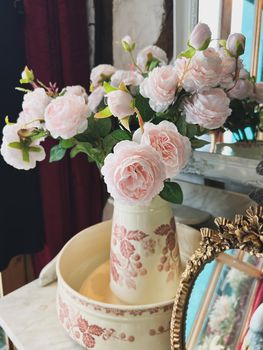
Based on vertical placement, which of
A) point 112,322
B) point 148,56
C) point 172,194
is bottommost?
point 112,322

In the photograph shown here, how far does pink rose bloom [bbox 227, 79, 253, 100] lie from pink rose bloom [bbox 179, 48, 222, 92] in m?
0.18

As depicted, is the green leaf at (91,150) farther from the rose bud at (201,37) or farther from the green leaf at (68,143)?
the rose bud at (201,37)

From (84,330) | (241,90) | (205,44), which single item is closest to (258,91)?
(241,90)

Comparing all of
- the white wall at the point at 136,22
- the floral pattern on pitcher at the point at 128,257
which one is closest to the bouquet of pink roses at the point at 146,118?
the floral pattern on pitcher at the point at 128,257

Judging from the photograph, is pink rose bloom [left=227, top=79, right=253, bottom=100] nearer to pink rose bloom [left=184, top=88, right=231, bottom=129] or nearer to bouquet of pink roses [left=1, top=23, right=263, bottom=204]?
bouquet of pink roses [left=1, top=23, right=263, bottom=204]

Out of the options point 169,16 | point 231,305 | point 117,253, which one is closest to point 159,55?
point 169,16

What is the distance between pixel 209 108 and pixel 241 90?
22 cm

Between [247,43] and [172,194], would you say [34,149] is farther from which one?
[247,43]

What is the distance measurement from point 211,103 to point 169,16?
1.81ft

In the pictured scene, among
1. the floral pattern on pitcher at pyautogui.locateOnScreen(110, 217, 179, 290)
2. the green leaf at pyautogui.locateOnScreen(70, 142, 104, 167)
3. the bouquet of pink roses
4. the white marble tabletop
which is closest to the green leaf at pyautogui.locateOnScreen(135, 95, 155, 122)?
the bouquet of pink roses

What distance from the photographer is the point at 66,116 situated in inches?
23.2

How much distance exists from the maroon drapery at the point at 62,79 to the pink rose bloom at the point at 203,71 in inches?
26.7

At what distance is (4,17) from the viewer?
1011 mm

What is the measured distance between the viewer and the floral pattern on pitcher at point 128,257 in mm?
656
